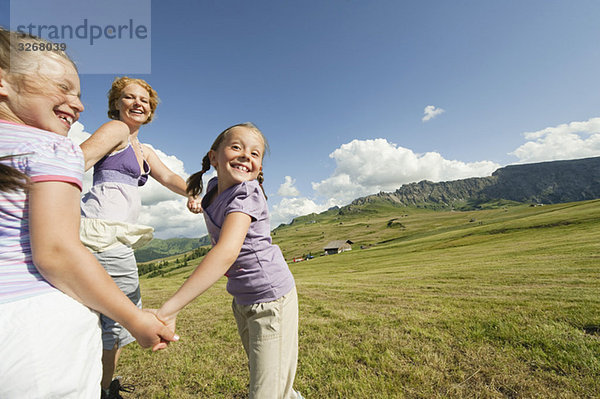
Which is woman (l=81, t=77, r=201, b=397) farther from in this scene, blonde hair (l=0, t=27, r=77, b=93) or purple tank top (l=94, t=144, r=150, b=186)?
blonde hair (l=0, t=27, r=77, b=93)

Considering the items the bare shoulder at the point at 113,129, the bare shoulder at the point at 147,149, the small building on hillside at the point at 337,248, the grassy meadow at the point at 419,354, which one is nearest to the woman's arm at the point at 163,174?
the bare shoulder at the point at 147,149

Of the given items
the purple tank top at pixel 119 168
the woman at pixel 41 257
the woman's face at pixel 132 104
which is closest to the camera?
the woman at pixel 41 257

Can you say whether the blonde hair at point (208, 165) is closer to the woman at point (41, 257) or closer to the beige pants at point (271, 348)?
the beige pants at point (271, 348)

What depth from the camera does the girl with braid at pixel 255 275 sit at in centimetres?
227

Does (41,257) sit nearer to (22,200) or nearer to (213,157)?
(22,200)

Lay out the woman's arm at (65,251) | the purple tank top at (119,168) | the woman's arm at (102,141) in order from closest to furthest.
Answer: the woman's arm at (65,251) → the woman's arm at (102,141) → the purple tank top at (119,168)

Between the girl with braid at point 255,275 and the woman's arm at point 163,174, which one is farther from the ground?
the woman's arm at point 163,174

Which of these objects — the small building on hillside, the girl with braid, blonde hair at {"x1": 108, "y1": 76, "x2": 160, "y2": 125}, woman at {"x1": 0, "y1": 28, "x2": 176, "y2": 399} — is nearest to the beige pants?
the girl with braid

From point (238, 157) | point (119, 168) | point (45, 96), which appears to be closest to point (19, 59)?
point (45, 96)

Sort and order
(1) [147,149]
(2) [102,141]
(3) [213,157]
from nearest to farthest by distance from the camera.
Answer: (2) [102,141] < (3) [213,157] < (1) [147,149]

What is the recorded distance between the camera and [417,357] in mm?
4094

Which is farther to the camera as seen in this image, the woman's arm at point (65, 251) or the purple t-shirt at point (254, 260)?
the purple t-shirt at point (254, 260)

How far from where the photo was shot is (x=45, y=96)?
147cm

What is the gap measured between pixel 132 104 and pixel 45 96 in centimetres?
170
